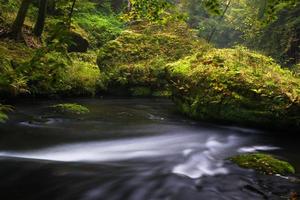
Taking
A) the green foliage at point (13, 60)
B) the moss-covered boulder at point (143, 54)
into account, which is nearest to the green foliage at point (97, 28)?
the moss-covered boulder at point (143, 54)

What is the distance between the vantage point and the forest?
14.8ft

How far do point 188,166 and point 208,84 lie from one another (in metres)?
4.18

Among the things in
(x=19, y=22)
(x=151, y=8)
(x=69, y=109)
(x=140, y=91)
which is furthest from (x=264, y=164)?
(x=19, y=22)

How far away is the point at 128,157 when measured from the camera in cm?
644

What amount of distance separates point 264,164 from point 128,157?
2.15 metres

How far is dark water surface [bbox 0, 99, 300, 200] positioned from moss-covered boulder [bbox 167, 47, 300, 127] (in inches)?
15.4

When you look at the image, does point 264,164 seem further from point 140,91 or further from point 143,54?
point 143,54

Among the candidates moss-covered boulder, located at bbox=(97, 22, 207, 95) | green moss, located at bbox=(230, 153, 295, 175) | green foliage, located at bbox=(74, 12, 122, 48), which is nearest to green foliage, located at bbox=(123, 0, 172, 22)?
green moss, located at bbox=(230, 153, 295, 175)

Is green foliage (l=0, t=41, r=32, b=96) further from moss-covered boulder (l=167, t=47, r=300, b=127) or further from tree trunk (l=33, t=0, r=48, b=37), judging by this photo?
moss-covered boulder (l=167, t=47, r=300, b=127)

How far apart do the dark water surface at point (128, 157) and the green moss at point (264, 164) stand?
0.64 feet

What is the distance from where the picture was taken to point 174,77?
11.2 m

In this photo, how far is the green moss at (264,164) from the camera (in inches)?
231

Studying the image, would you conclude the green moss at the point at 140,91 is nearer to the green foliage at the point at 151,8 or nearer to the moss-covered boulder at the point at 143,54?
the moss-covered boulder at the point at 143,54

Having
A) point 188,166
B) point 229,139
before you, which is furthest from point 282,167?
point 229,139
